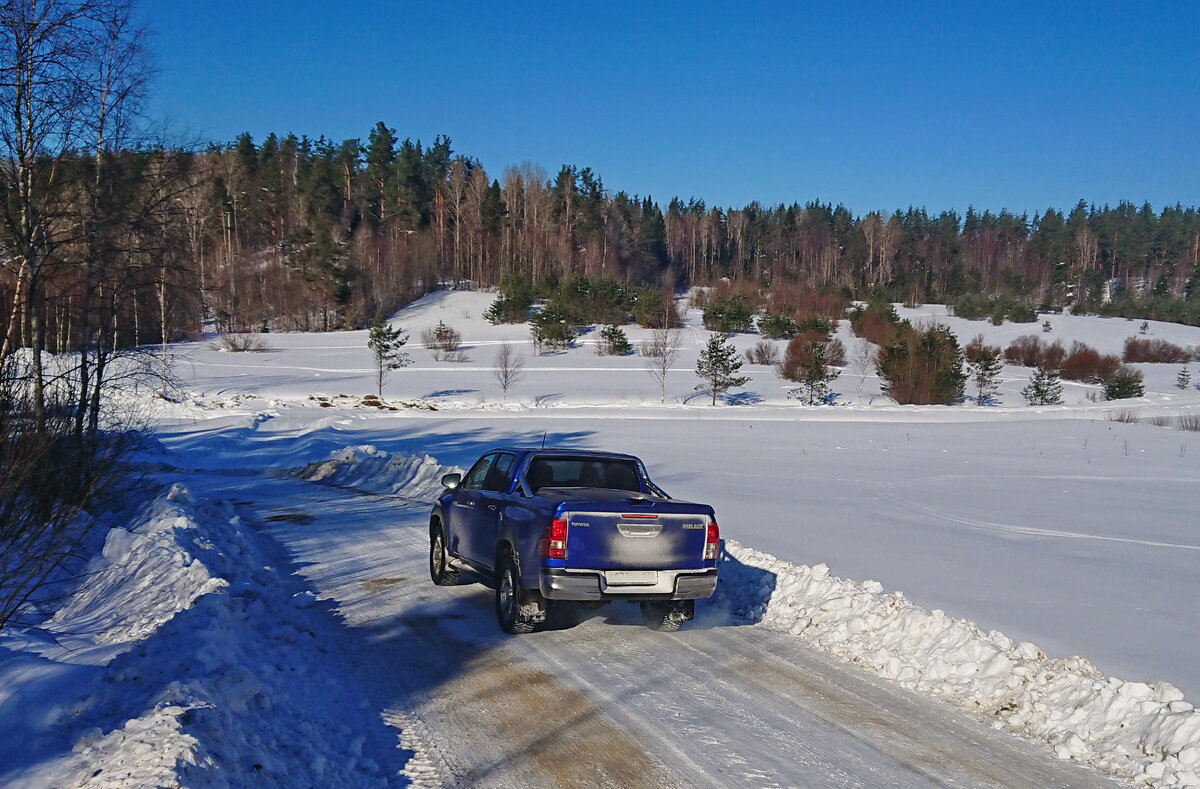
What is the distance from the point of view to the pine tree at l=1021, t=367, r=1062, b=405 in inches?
2221

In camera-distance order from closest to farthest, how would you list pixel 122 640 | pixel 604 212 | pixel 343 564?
pixel 122 640 < pixel 343 564 < pixel 604 212

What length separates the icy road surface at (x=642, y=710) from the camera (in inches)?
209

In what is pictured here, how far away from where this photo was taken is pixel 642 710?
6.30m

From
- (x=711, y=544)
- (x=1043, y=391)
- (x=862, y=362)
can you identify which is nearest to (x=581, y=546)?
(x=711, y=544)

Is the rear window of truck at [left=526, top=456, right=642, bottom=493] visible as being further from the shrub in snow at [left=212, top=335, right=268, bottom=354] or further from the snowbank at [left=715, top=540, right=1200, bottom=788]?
the shrub in snow at [left=212, top=335, right=268, bottom=354]

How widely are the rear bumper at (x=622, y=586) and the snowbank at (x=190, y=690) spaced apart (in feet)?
6.45

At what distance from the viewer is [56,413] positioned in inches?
372

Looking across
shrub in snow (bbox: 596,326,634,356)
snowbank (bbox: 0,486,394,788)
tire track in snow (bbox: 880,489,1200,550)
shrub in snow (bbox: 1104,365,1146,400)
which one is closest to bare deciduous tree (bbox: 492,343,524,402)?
shrub in snow (bbox: 596,326,634,356)

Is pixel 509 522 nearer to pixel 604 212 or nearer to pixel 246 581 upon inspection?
pixel 246 581

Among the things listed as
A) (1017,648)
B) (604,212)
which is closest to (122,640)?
(1017,648)

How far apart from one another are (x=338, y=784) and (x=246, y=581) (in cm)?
529

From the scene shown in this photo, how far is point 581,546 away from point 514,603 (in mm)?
1063

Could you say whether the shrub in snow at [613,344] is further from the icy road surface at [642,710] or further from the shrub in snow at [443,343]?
the icy road surface at [642,710]

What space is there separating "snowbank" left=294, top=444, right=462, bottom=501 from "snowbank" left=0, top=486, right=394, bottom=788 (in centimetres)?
966
